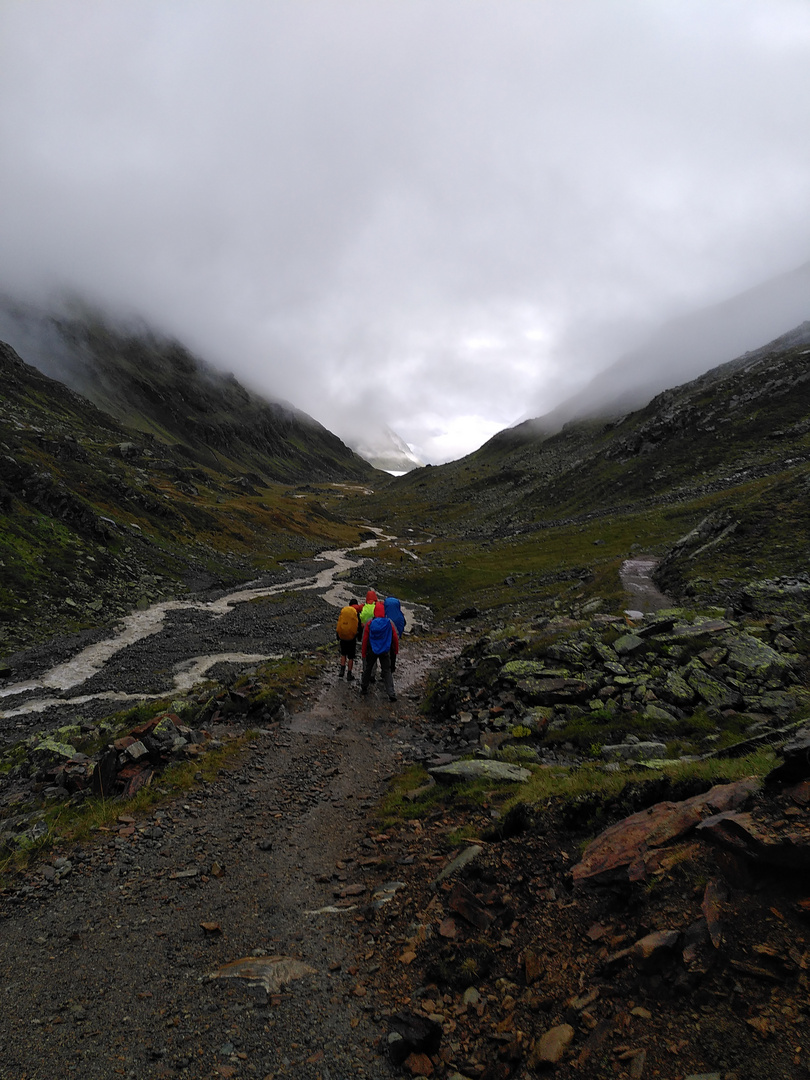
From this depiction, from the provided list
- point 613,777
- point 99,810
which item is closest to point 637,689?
point 613,777

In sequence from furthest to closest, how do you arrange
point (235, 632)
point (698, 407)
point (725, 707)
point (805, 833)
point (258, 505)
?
point (258, 505)
point (698, 407)
point (235, 632)
point (725, 707)
point (805, 833)

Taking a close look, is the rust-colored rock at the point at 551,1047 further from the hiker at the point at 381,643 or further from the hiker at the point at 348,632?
the hiker at the point at 348,632

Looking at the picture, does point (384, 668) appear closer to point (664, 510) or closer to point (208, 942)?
point (208, 942)

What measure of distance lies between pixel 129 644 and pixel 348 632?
2519cm

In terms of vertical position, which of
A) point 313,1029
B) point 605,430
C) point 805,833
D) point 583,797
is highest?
point 605,430

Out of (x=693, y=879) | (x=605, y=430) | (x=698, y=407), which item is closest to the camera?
(x=693, y=879)

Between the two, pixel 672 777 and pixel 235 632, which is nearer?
pixel 672 777

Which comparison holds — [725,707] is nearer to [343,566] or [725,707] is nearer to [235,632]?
[235,632]

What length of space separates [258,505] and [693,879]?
138 meters

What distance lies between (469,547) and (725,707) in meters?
79.1

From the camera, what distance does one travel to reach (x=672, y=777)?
28.0 ft

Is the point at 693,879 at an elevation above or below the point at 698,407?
below

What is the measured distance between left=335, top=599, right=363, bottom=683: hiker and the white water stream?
11.9 metres

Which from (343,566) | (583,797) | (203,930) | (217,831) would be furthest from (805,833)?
(343,566)
